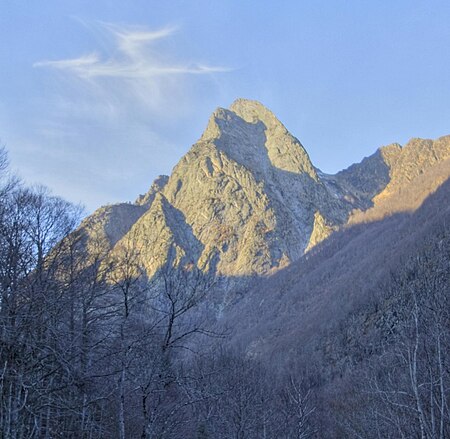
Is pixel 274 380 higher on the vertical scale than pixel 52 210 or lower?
lower

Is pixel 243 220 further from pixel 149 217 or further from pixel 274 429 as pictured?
pixel 274 429

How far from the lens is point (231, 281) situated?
182 m

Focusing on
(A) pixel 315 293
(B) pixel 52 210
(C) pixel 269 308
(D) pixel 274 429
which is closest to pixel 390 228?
(A) pixel 315 293

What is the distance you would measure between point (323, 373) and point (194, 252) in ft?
327

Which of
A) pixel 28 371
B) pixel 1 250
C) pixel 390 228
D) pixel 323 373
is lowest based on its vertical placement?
pixel 323 373

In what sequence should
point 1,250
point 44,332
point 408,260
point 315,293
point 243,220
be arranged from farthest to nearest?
point 243,220 < point 315,293 < point 408,260 < point 1,250 < point 44,332

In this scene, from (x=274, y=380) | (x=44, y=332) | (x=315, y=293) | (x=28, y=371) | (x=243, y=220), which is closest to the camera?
(x=28, y=371)

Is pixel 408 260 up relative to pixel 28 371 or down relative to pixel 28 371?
up

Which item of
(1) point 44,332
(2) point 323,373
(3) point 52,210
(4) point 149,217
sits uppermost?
(4) point 149,217

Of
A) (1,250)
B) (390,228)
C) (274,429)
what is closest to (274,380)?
(274,429)

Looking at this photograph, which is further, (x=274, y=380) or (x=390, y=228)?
(x=390, y=228)

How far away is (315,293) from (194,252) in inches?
2145

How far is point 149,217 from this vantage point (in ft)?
612

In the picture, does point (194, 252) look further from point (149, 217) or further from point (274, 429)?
point (274, 429)
